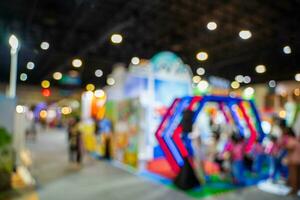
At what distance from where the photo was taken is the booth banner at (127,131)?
7.89 m

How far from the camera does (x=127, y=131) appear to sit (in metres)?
8.24

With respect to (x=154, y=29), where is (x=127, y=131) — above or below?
below

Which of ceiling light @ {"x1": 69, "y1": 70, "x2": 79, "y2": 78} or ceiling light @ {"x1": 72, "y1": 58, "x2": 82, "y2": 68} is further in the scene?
ceiling light @ {"x1": 69, "y1": 70, "x2": 79, "y2": 78}

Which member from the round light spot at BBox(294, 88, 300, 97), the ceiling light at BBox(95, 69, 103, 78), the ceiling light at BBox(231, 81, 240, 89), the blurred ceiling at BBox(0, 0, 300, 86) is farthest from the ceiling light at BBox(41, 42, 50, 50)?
the round light spot at BBox(294, 88, 300, 97)

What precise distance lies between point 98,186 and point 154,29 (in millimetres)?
6775

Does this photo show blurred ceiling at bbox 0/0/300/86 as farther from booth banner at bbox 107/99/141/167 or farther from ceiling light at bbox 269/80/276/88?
booth banner at bbox 107/99/141/167

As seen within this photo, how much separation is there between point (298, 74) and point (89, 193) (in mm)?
13739

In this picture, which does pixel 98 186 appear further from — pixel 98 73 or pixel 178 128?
pixel 98 73

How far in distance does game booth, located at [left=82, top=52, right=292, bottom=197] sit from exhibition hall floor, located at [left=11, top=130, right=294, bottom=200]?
39 centimetres

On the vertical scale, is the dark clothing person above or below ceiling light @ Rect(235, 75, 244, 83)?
below

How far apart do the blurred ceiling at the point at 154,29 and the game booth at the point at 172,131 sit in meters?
1.72

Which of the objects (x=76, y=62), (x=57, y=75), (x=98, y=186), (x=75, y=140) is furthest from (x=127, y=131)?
(x=57, y=75)

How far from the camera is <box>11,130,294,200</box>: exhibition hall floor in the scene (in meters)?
5.50

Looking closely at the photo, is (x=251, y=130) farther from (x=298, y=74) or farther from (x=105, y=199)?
(x=298, y=74)
